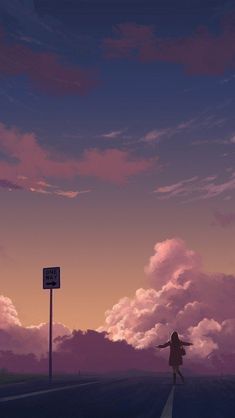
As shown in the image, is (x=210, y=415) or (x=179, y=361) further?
(x=179, y=361)

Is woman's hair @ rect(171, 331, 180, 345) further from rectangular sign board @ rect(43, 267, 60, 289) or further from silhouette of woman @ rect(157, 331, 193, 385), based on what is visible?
rectangular sign board @ rect(43, 267, 60, 289)

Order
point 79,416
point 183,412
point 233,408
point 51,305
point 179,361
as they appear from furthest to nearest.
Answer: point 51,305 < point 179,361 < point 233,408 < point 183,412 < point 79,416

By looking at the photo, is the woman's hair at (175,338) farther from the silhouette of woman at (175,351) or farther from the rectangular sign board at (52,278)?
the rectangular sign board at (52,278)

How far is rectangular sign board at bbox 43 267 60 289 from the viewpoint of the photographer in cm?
3775

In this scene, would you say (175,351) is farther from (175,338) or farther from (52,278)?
(52,278)

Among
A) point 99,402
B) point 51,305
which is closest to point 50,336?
point 51,305

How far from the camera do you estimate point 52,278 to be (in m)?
37.8

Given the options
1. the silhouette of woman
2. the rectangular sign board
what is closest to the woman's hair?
the silhouette of woman

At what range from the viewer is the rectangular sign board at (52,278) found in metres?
37.8

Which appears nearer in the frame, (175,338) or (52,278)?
(175,338)

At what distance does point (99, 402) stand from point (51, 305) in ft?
76.6

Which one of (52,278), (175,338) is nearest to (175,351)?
(175,338)

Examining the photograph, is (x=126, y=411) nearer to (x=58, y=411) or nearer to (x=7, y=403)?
(x=58, y=411)

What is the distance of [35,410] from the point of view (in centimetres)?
1341
